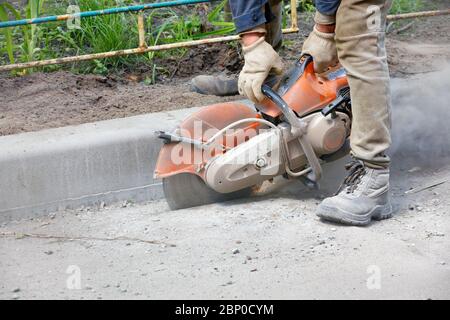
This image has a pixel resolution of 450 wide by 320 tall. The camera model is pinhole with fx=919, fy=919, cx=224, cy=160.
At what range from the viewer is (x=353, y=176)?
4020 mm

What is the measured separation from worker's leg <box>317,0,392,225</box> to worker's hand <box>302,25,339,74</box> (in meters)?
0.17

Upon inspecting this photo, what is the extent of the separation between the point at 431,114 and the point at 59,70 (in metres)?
2.15

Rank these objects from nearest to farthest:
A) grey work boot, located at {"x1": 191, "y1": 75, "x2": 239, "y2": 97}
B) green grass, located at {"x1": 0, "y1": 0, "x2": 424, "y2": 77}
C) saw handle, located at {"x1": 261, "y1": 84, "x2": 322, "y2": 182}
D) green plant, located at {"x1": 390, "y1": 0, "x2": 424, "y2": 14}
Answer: saw handle, located at {"x1": 261, "y1": 84, "x2": 322, "y2": 182} < grey work boot, located at {"x1": 191, "y1": 75, "x2": 239, "y2": 97} < green grass, located at {"x1": 0, "y1": 0, "x2": 424, "y2": 77} < green plant, located at {"x1": 390, "y1": 0, "x2": 424, "y2": 14}

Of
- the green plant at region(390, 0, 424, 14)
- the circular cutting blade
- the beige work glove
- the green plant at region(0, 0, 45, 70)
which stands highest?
the beige work glove

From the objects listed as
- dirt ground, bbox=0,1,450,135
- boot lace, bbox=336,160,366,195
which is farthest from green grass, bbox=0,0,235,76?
boot lace, bbox=336,160,366,195

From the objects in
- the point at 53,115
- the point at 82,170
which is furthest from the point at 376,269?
the point at 53,115

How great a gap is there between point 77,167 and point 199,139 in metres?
0.64

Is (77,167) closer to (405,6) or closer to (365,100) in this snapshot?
(365,100)

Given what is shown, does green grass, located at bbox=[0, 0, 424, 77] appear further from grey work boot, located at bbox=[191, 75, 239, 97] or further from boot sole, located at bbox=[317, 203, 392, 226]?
boot sole, located at bbox=[317, 203, 392, 226]

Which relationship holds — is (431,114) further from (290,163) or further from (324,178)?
(290,163)

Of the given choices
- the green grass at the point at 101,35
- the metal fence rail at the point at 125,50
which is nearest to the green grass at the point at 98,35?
the green grass at the point at 101,35

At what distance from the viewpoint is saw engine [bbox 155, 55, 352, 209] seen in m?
4.02

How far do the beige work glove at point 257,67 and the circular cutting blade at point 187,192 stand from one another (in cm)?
46

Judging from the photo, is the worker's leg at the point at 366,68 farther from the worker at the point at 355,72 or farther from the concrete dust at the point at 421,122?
the concrete dust at the point at 421,122
